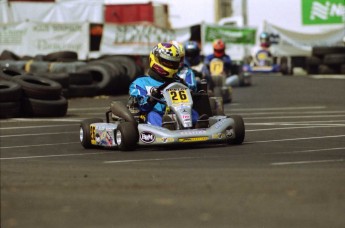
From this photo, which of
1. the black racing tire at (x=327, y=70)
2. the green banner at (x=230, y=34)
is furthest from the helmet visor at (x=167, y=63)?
the green banner at (x=230, y=34)

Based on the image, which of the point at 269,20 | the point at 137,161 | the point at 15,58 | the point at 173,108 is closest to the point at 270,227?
the point at 137,161

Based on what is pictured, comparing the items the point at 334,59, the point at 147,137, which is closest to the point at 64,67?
the point at 147,137

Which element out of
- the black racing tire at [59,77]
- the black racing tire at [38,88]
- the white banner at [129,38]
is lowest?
the white banner at [129,38]

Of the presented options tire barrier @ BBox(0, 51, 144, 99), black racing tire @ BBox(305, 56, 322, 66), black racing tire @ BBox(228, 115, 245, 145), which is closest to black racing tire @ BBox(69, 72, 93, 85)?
tire barrier @ BBox(0, 51, 144, 99)

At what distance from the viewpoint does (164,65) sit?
36.6 feet

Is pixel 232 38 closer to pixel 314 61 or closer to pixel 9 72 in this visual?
pixel 314 61

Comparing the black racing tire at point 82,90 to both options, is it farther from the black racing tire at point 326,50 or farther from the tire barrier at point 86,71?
the black racing tire at point 326,50

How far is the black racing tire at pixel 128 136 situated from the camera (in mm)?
10141

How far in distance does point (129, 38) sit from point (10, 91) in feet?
52.2

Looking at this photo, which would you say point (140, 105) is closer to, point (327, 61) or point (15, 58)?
point (15, 58)

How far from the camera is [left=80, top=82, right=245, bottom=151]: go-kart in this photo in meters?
10.2

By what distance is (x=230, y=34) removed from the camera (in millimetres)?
36188

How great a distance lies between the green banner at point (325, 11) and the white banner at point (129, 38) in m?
8.56

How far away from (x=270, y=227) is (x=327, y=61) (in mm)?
26533
